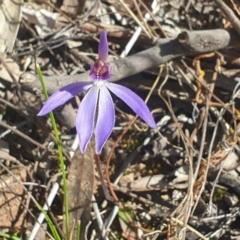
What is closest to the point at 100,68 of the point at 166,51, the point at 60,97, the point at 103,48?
the point at 103,48

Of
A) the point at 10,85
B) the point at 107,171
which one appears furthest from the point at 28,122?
the point at 107,171

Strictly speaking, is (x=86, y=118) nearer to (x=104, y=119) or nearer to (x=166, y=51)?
(x=104, y=119)

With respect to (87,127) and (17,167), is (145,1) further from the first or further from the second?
(87,127)

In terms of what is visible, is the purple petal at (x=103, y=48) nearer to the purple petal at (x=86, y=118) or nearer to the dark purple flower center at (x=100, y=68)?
the dark purple flower center at (x=100, y=68)

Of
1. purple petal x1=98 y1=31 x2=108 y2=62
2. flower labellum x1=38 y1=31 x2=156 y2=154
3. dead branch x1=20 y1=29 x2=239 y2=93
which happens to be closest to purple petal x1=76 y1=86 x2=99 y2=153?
flower labellum x1=38 y1=31 x2=156 y2=154

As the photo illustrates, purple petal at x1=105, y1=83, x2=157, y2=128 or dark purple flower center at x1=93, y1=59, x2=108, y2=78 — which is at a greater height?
dark purple flower center at x1=93, y1=59, x2=108, y2=78

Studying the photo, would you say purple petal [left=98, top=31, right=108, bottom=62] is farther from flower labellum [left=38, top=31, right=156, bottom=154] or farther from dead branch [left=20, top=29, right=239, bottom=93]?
dead branch [left=20, top=29, right=239, bottom=93]

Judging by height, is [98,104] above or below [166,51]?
below

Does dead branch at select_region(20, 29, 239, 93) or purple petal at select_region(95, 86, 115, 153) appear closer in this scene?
purple petal at select_region(95, 86, 115, 153)

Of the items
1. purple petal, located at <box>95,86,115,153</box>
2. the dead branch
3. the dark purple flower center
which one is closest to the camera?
purple petal, located at <box>95,86,115,153</box>
